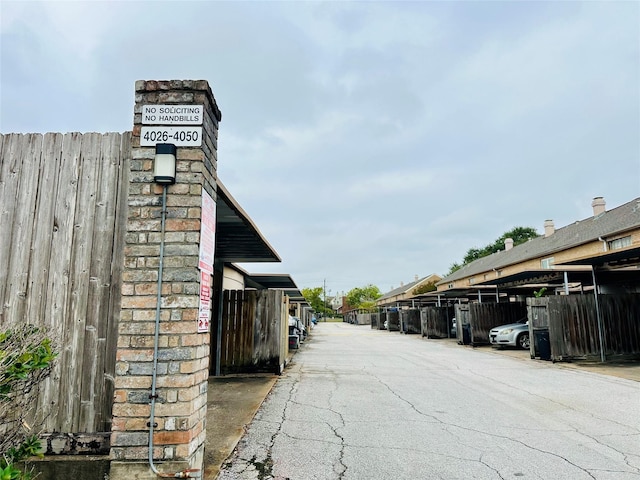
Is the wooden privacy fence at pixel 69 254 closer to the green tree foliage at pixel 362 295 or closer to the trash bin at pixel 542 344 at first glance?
the trash bin at pixel 542 344

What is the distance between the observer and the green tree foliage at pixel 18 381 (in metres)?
2.53

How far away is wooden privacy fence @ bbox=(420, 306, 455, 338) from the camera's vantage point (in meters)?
25.8

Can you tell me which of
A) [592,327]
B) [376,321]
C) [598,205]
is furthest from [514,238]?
[592,327]

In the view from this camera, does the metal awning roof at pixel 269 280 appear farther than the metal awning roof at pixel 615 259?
Yes

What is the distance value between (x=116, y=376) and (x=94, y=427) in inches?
23.0

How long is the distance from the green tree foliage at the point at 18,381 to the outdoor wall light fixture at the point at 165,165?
1445 millimetres

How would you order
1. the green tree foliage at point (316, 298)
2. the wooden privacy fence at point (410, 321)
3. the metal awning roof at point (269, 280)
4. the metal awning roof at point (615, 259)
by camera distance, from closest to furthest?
the metal awning roof at point (615, 259) → the metal awning roof at point (269, 280) → the wooden privacy fence at point (410, 321) → the green tree foliage at point (316, 298)

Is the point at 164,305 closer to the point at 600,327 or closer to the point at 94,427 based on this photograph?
the point at 94,427

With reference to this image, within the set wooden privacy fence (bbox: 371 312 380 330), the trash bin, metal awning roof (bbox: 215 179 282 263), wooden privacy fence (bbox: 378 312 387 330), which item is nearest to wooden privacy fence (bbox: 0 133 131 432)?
metal awning roof (bbox: 215 179 282 263)

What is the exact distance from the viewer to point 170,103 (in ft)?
12.4

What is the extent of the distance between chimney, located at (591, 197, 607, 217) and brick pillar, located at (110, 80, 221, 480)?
25.0m

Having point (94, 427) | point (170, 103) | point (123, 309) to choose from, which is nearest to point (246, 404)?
point (94, 427)

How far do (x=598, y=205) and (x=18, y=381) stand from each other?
26.9m

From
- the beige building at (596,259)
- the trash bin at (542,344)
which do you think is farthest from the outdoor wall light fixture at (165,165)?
the trash bin at (542,344)
